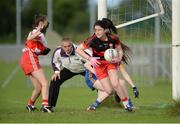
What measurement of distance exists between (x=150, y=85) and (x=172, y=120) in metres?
11.8

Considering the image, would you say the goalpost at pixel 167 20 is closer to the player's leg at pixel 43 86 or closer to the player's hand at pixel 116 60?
the player's hand at pixel 116 60

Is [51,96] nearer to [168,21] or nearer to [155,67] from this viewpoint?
[168,21]

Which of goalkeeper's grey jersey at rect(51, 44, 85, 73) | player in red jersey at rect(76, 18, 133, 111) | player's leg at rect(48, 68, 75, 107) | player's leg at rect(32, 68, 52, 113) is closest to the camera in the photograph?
player in red jersey at rect(76, 18, 133, 111)

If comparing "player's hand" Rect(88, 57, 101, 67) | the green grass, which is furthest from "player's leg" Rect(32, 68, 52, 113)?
"player's hand" Rect(88, 57, 101, 67)

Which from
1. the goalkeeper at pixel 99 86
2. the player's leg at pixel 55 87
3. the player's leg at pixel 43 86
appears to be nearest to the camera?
the goalkeeper at pixel 99 86

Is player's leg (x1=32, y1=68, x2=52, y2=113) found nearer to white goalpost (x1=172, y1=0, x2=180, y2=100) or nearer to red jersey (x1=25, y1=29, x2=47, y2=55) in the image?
red jersey (x1=25, y1=29, x2=47, y2=55)

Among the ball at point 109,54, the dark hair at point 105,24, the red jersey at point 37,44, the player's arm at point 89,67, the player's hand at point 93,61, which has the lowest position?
the player's arm at point 89,67

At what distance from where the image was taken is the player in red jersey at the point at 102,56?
46.2 ft

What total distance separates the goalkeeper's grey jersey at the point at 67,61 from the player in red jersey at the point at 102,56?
110 cm

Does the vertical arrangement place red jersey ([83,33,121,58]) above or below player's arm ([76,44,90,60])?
above

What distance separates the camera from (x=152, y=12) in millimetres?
16516

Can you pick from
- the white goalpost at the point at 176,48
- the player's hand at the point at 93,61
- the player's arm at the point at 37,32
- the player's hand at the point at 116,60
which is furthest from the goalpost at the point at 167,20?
the player's arm at the point at 37,32

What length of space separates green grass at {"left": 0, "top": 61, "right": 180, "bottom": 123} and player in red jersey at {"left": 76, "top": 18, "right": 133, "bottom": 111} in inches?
17.7

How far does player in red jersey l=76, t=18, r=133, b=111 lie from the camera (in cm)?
1409
